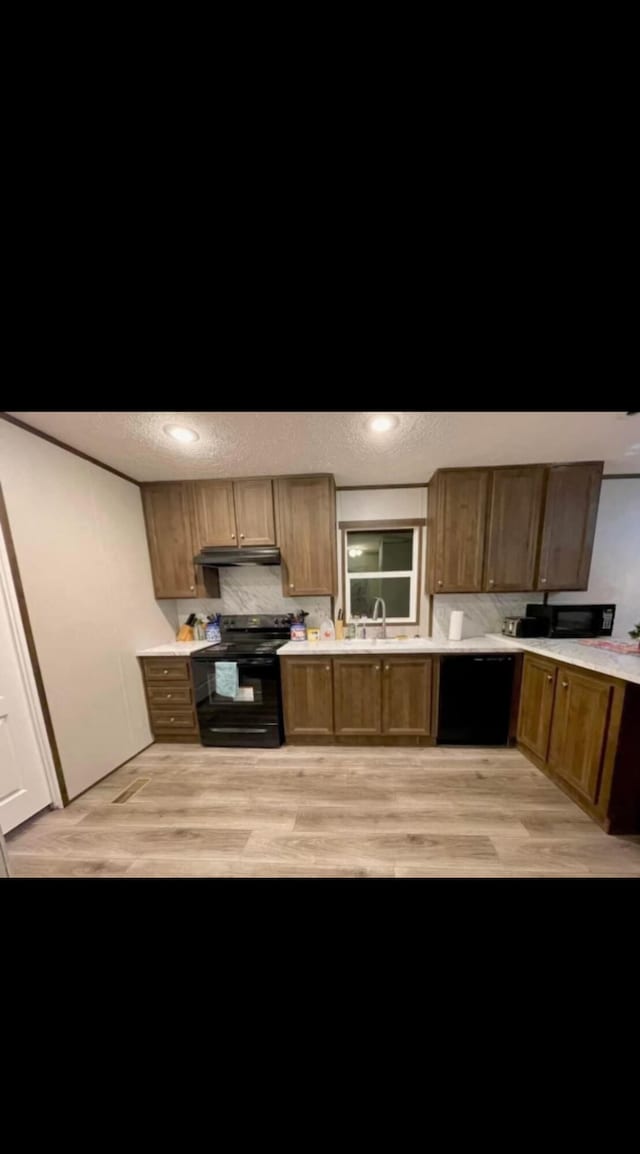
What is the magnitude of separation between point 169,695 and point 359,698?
61.8 inches

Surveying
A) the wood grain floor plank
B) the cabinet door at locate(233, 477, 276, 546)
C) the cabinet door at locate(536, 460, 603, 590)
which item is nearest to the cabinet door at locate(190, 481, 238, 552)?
the cabinet door at locate(233, 477, 276, 546)

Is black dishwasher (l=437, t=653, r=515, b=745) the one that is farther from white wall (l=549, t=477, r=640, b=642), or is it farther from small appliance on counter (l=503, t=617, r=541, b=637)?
white wall (l=549, t=477, r=640, b=642)

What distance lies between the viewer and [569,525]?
2.37 meters

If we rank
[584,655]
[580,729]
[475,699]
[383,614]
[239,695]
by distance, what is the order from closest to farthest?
1. [580,729]
2. [584,655]
3. [475,699]
4. [239,695]
5. [383,614]

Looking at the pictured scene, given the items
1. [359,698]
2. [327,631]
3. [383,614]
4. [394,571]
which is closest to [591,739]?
[359,698]

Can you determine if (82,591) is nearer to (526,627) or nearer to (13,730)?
(13,730)

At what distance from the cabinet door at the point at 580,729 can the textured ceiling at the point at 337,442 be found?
1.50 metres
